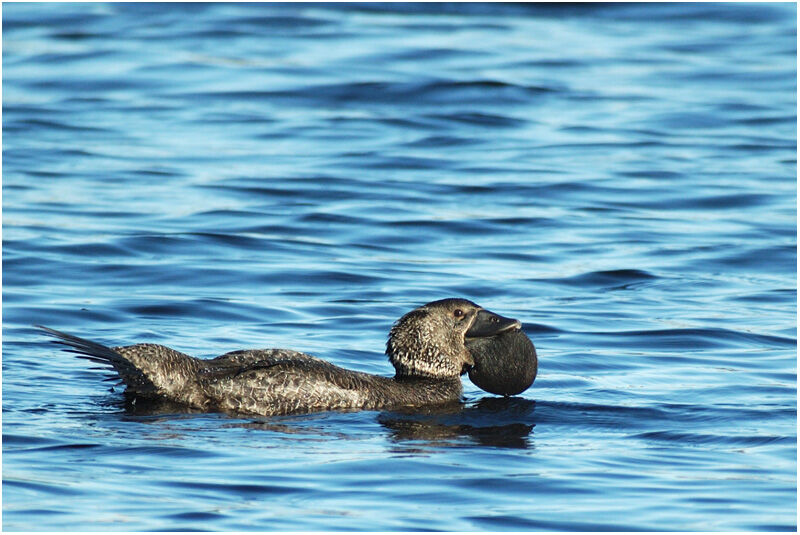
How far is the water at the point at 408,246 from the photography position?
749 centimetres

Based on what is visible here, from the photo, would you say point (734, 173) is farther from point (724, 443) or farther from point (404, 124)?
point (724, 443)

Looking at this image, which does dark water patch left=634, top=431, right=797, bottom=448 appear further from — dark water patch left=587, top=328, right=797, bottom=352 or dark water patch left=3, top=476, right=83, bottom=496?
dark water patch left=3, top=476, right=83, bottom=496

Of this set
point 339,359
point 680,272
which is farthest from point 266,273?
point 680,272

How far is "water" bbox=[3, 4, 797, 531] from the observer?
7492 millimetres

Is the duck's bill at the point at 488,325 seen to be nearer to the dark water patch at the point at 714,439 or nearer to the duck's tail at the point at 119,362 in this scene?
the dark water patch at the point at 714,439

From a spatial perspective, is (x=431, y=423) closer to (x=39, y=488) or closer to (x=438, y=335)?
(x=438, y=335)

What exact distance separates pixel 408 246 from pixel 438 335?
5.24 metres

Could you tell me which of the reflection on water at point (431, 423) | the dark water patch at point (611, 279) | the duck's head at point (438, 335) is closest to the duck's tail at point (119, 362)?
the reflection on water at point (431, 423)

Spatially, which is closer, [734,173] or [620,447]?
[620,447]

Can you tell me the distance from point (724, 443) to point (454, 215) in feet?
25.9

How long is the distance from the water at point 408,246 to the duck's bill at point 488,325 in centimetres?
46

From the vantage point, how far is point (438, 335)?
31.6 feet

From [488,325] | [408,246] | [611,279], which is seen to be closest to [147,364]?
[488,325]

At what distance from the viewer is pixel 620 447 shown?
A: 8336mm
